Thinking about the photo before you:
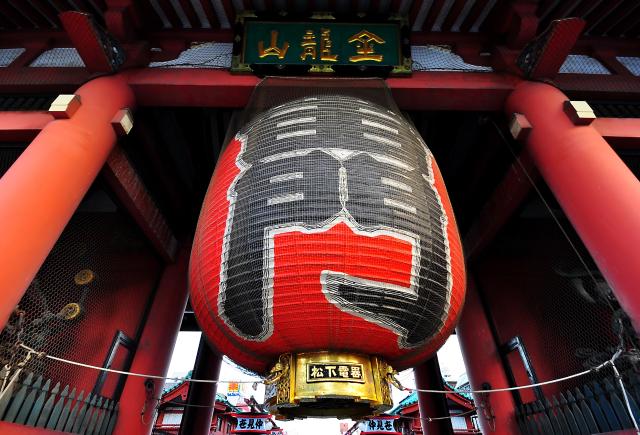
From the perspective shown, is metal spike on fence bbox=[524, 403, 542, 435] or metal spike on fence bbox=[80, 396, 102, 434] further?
metal spike on fence bbox=[524, 403, 542, 435]

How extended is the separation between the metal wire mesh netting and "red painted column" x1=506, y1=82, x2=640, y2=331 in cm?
332

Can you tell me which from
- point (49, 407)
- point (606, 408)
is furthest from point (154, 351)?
point (606, 408)

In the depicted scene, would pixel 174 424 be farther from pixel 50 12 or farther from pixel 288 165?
pixel 288 165

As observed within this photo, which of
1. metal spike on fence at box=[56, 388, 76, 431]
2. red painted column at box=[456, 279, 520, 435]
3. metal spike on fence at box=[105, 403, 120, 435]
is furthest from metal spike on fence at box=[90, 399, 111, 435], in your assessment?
red painted column at box=[456, 279, 520, 435]

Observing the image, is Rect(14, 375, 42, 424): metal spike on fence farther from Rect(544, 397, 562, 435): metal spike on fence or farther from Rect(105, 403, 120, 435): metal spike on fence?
Rect(544, 397, 562, 435): metal spike on fence

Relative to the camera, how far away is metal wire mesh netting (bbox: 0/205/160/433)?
7.41ft

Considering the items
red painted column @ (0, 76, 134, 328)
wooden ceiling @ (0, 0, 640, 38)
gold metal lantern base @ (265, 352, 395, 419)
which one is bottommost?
gold metal lantern base @ (265, 352, 395, 419)

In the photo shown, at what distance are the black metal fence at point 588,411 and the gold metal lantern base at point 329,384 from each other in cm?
181

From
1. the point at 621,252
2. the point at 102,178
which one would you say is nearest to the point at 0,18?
the point at 102,178

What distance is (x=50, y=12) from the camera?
3244 millimetres

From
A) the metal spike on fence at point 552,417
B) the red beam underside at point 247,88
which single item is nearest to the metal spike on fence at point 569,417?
the metal spike on fence at point 552,417

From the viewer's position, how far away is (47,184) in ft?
6.59

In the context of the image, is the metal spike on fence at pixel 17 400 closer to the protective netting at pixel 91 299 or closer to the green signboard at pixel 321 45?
the protective netting at pixel 91 299

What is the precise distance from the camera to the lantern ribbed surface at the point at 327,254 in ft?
4.34
